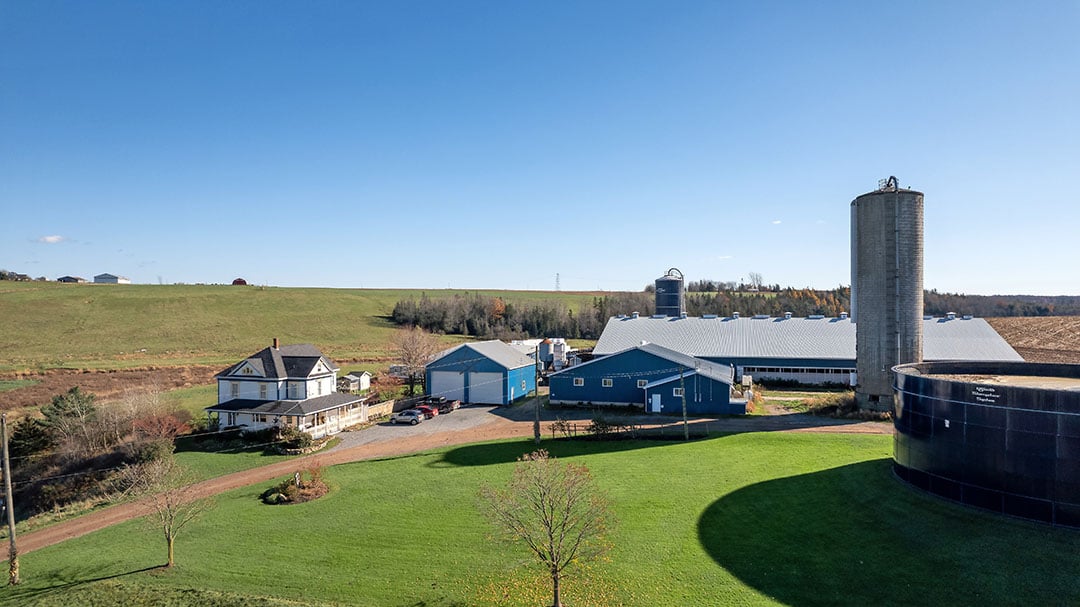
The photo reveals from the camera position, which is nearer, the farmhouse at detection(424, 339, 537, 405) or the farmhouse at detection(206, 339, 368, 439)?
the farmhouse at detection(206, 339, 368, 439)

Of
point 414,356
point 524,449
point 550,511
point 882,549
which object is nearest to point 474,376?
point 414,356

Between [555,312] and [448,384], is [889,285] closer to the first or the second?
[448,384]

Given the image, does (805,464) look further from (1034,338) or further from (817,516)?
(1034,338)

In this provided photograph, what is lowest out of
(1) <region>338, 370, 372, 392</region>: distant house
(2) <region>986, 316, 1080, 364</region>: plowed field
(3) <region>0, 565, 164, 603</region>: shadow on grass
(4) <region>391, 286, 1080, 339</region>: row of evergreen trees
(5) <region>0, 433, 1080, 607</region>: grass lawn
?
(3) <region>0, 565, 164, 603</region>: shadow on grass

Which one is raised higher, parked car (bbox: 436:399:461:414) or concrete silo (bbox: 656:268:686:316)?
concrete silo (bbox: 656:268:686:316)

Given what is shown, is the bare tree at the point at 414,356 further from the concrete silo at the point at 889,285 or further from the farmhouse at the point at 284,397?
the concrete silo at the point at 889,285

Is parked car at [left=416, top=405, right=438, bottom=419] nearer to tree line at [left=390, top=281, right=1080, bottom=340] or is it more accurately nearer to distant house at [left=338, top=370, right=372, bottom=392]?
distant house at [left=338, top=370, right=372, bottom=392]

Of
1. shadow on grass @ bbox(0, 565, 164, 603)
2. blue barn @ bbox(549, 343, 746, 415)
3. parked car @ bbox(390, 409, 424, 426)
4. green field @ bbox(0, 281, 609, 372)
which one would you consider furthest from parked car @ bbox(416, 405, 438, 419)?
green field @ bbox(0, 281, 609, 372)
